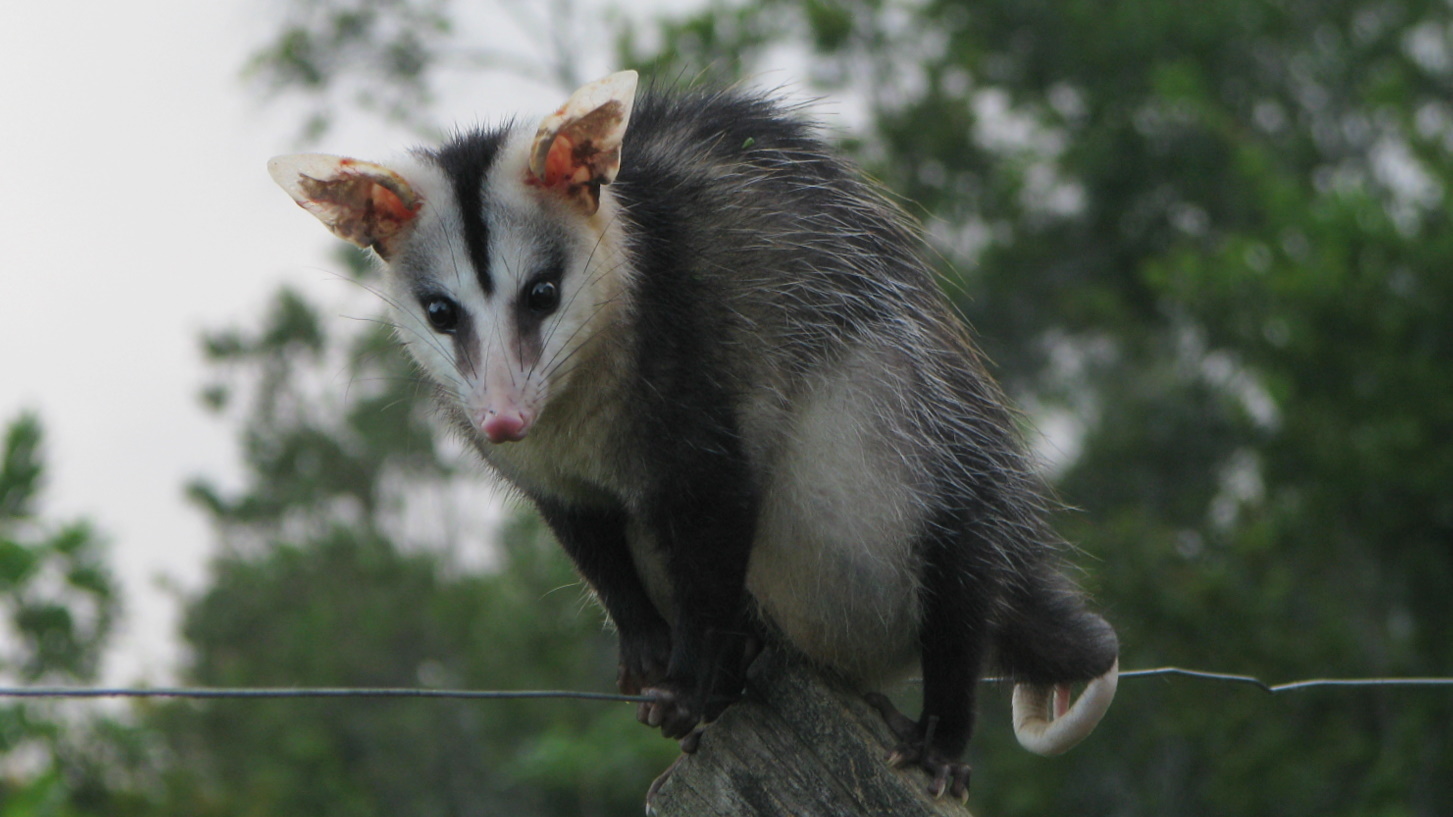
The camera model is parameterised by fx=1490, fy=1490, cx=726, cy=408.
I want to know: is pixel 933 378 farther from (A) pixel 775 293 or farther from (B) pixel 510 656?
(B) pixel 510 656

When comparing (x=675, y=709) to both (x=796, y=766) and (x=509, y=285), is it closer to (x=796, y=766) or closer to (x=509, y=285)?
(x=796, y=766)

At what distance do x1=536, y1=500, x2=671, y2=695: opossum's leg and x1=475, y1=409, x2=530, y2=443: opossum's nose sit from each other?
551mm

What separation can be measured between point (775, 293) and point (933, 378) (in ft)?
1.51

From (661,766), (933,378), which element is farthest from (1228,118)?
(933,378)

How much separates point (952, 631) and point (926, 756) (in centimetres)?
36

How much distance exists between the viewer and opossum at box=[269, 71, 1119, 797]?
2809 mm

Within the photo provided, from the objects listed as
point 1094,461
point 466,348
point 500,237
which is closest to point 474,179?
point 500,237

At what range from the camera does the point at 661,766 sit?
14.0m

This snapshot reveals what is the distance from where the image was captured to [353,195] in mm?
2918

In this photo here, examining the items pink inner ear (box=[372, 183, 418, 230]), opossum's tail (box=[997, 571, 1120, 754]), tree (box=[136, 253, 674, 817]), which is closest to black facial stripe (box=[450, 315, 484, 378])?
pink inner ear (box=[372, 183, 418, 230])

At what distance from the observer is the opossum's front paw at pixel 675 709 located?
282cm

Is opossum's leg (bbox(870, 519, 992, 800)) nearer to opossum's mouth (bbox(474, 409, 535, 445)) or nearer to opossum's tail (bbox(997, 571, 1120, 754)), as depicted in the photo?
opossum's tail (bbox(997, 571, 1120, 754))

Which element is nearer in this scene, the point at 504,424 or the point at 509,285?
the point at 504,424

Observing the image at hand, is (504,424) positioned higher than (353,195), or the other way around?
(353,195)
